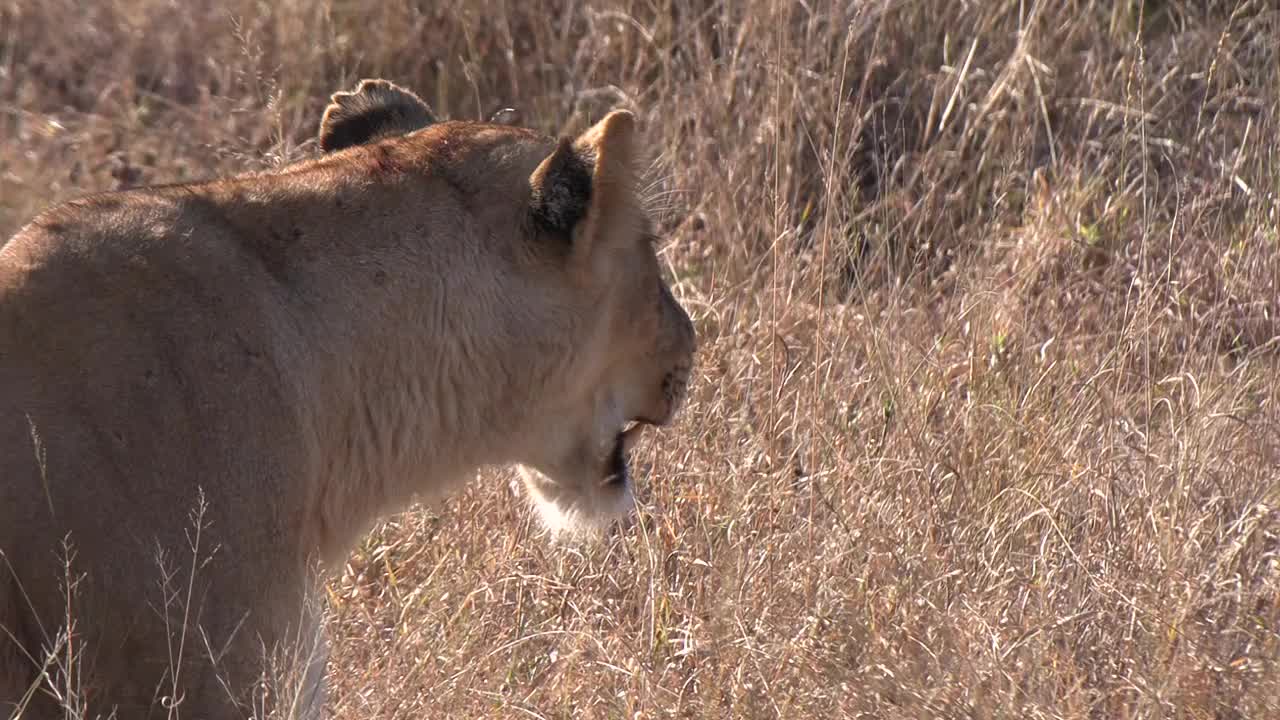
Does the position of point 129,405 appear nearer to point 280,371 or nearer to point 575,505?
point 280,371

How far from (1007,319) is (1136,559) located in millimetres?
1328

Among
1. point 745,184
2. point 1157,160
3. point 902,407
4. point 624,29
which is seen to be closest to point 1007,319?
point 902,407

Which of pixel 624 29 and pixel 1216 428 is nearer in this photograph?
pixel 1216 428

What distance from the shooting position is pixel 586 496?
11.9 feet

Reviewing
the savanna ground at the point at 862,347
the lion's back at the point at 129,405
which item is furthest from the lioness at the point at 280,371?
the savanna ground at the point at 862,347

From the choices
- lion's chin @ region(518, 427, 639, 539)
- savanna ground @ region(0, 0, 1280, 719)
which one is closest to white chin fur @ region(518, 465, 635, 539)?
lion's chin @ region(518, 427, 639, 539)

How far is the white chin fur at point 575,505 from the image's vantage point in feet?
11.9

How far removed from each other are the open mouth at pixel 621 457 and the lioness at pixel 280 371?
0.15ft

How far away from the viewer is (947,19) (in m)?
6.34

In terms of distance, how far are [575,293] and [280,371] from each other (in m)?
0.60

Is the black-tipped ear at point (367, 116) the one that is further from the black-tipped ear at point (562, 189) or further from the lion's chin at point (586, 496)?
the lion's chin at point (586, 496)

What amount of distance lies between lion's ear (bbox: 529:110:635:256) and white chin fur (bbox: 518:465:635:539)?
63 cm

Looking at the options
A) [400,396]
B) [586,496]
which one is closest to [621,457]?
[586,496]

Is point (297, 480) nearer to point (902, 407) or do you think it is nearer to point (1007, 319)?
point (902, 407)
